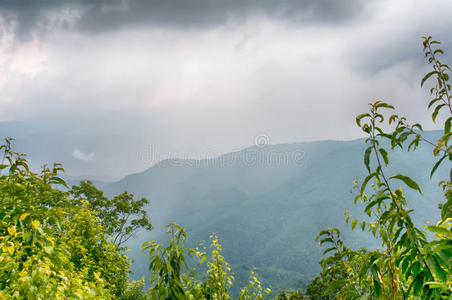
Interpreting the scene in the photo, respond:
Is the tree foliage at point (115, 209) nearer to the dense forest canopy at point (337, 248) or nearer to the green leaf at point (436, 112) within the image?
the dense forest canopy at point (337, 248)

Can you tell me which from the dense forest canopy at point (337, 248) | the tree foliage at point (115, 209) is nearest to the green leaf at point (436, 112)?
the dense forest canopy at point (337, 248)

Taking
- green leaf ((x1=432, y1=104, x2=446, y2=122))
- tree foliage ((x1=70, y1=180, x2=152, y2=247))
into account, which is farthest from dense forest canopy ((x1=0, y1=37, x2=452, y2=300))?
tree foliage ((x1=70, y1=180, x2=152, y2=247))

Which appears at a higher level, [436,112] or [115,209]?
[115,209]

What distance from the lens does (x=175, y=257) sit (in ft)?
8.04

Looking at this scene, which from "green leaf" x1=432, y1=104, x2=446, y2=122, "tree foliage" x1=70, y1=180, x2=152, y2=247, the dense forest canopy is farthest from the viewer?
"tree foliage" x1=70, y1=180, x2=152, y2=247

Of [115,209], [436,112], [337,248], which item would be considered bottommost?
[337,248]

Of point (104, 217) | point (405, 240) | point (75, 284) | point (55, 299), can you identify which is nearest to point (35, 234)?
point (55, 299)

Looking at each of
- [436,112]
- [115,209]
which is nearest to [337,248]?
[436,112]

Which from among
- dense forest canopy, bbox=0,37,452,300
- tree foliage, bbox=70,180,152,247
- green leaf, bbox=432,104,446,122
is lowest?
dense forest canopy, bbox=0,37,452,300

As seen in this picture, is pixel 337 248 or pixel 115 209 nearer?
pixel 337 248

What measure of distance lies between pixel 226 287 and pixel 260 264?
17061 centimetres

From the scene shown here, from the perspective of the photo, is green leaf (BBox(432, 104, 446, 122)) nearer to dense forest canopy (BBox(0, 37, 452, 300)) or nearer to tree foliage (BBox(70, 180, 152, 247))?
dense forest canopy (BBox(0, 37, 452, 300))

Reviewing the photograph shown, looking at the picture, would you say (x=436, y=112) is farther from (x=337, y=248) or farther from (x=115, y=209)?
(x=115, y=209)

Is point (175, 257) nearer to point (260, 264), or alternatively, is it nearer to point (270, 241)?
point (260, 264)
